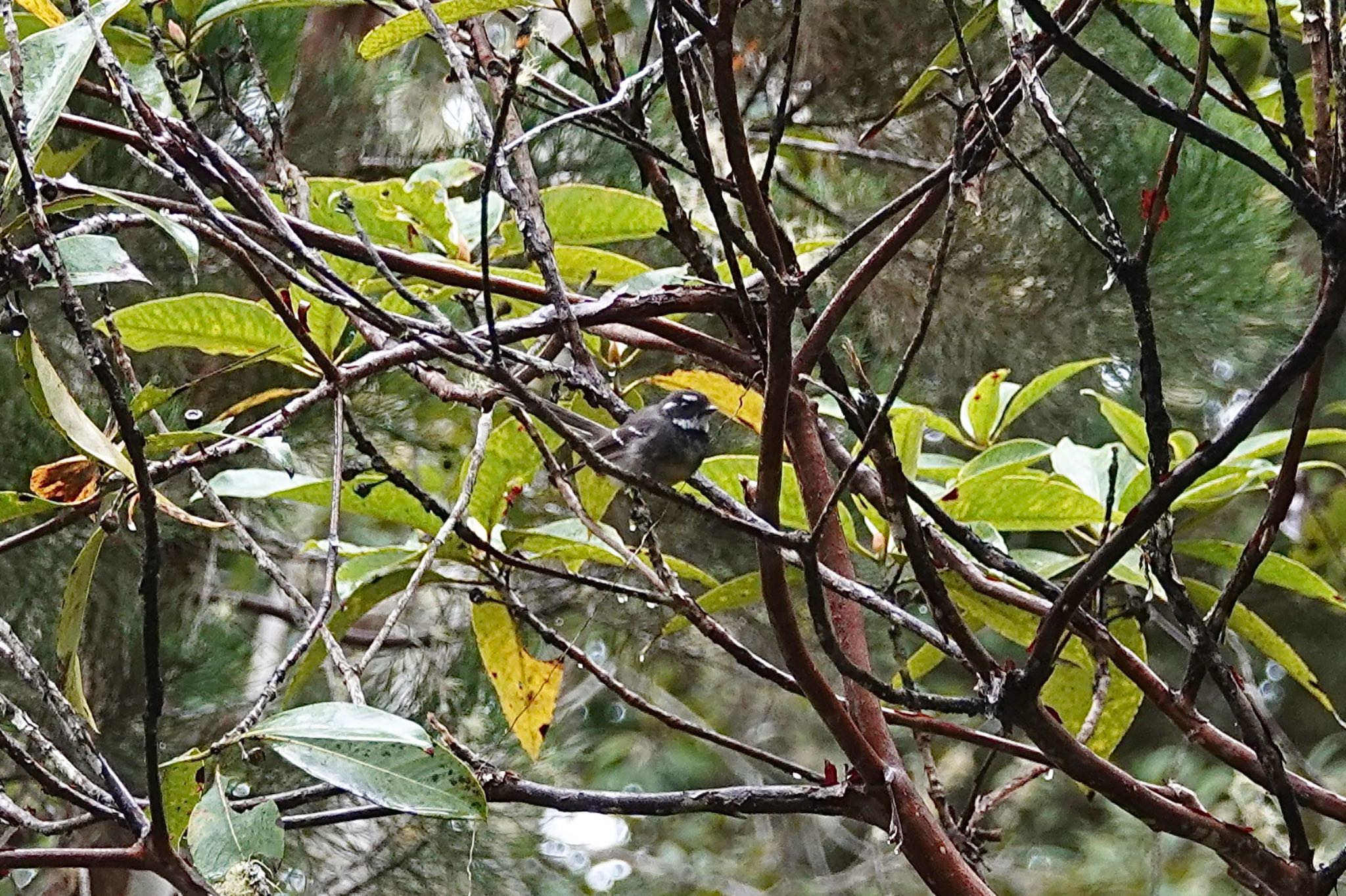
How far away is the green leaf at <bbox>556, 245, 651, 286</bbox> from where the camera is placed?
2.90 ft

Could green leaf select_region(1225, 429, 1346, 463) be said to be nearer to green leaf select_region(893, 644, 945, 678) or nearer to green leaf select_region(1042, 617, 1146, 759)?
green leaf select_region(1042, 617, 1146, 759)

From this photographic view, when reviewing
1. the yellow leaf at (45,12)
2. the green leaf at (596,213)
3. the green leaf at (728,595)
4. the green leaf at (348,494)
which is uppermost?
the yellow leaf at (45,12)

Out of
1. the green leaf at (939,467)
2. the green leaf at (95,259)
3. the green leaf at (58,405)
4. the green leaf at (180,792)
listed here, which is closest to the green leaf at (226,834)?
the green leaf at (180,792)

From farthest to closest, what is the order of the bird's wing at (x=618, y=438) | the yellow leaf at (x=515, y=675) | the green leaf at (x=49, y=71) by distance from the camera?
the yellow leaf at (x=515, y=675), the bird's wing at (x=618, y=438), the green leaf at (x=49, y=71)

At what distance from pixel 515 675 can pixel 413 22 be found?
1.49 ft

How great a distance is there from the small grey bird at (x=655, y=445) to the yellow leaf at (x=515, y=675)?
0.44 ft

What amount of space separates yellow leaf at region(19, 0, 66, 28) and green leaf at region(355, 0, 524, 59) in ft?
0.78

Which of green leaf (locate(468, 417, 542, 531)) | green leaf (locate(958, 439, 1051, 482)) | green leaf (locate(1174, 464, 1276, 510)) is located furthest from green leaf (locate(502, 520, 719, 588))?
green leaf (locate(1174, 464, 1276, 510))

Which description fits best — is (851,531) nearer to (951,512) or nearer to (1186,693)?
(951,512)

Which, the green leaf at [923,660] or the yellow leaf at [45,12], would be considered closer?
the yellow leaf at [45,12]

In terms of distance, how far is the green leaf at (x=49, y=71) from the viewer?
521 mm

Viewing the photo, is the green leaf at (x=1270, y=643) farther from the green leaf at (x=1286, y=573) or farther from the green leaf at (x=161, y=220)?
the green leaf at (x=161, y=220)

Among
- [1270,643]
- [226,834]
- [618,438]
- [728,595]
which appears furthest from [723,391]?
[1270,643]

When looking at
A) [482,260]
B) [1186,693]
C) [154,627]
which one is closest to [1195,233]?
[1186,693]
